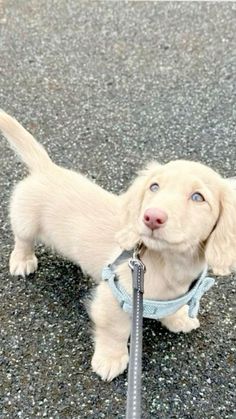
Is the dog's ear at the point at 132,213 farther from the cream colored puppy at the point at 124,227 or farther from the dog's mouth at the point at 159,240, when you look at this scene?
the dog's mouth at the point at 159,240

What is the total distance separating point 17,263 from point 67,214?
32cm

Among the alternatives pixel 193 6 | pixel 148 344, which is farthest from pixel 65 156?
pixel 193 6

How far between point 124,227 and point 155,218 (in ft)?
0.85

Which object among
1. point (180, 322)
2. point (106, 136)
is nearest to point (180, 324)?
point (180, 322)

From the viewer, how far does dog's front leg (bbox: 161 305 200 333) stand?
1.66 meters

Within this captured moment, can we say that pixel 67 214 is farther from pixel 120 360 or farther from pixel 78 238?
pixel 120 360

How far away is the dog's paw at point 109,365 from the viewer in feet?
5.08

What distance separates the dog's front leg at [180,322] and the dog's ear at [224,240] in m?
0.46

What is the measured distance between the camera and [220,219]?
1238mm

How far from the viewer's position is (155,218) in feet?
3.56

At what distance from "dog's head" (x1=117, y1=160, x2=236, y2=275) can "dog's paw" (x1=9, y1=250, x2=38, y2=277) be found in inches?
23.5

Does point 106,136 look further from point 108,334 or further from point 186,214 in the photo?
point 186,214

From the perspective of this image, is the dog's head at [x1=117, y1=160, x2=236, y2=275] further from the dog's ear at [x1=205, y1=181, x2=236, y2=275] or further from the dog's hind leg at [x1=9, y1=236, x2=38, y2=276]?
the dog's hind leg at [x1=9, y1=236, x2=38, y2=276]

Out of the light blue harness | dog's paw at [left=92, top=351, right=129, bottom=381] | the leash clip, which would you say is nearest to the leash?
the leash clip
